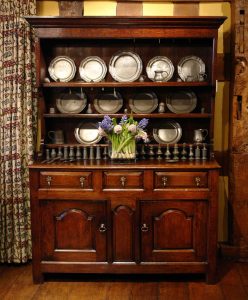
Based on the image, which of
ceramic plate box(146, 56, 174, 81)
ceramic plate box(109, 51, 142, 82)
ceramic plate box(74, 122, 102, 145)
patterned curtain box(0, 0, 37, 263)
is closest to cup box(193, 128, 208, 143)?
ceramic plate box(146, 56, 174, 81)

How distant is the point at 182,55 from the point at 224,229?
172cm

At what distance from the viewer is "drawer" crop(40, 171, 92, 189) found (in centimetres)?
316

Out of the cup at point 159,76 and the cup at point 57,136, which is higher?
the cup at point 159,76

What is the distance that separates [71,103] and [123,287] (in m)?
1.68

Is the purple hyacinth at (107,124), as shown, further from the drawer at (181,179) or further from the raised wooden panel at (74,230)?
the raised wooden panel at (74,230)

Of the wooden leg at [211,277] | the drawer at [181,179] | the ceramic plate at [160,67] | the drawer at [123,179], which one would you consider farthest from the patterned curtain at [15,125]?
the wooden leg at [211,277]

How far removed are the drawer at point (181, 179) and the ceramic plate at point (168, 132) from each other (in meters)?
0.61

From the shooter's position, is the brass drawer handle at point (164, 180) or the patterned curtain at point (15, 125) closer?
the brass drawer handle at point (164, 180)

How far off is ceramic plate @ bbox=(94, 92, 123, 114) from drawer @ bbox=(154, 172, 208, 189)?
0.86 m

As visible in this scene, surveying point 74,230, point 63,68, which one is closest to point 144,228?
point 74,230

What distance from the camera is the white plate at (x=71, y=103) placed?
3691 mm

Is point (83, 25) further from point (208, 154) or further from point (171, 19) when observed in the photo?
point (208, 154)

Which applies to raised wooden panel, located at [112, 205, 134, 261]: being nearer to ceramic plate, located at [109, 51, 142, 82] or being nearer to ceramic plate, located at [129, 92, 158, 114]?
ceramic plate, located at [129, 92, 158, 114]

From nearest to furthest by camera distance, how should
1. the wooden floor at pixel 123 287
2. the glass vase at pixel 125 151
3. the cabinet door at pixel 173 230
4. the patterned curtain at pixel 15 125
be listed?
the wooden floor at pixel 123 287 < the cabinet door at pixel 173 230 < the glass vase at pixel 125 151 < the patterned curtain at pixel 15 125
